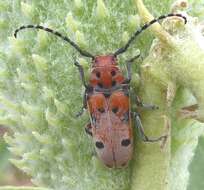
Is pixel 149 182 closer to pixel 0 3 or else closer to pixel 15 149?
pixel 15 149

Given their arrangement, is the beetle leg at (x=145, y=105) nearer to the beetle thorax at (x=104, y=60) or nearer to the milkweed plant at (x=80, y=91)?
the milkweed plant at (x=80, y=91)

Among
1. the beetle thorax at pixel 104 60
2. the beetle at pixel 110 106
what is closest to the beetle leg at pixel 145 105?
the beetle at pixel 110 106

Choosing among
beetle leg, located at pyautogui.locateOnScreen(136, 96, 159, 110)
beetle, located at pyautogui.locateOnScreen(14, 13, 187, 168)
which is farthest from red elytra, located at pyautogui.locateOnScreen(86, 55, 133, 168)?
beetle leg, located at pyautogui.locateOnScreen(136, 96, 159, 110)

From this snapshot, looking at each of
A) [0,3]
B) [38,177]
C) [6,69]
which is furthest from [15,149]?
[0,3]

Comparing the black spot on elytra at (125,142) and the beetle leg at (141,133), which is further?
the black spot on elytra at (125,142)

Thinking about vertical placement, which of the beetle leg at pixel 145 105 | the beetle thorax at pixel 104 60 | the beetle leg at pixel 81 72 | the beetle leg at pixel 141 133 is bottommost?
the beetle leg at pixel 141 133

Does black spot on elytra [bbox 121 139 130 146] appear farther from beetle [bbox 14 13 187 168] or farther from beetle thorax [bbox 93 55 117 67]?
beetle thorax [bbox 93 55 117 67]

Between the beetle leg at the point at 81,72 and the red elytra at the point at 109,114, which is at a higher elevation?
the beetle leg at the point at 81,72
